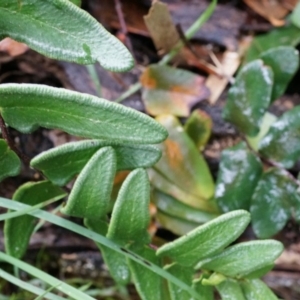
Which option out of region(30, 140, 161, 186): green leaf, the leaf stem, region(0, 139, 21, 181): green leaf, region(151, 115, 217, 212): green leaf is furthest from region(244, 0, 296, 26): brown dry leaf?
region(0, 139, 21, 181): green leaf

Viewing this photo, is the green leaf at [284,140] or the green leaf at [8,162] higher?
the green leaf at [284,140]

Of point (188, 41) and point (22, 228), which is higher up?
point (188, 41)

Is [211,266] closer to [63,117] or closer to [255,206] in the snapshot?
[255,206]

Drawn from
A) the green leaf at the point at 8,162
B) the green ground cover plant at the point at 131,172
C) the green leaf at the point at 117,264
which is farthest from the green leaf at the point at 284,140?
the green leaf at the point at 8,162

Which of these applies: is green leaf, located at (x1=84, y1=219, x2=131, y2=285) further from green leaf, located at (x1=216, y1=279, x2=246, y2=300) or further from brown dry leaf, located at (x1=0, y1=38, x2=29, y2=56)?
brown dry leaf, located at (x1=0, y1=38, x2=29, y2=56)

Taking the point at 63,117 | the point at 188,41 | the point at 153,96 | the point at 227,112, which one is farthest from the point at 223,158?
the point at 63,117

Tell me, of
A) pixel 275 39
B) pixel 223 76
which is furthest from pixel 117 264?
pixel 275 39

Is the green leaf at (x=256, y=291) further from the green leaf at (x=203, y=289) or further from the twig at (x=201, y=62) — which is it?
the twig at (x=201, y=62)
